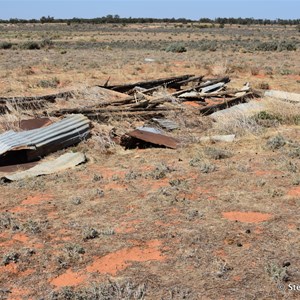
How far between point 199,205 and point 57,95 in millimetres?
7199

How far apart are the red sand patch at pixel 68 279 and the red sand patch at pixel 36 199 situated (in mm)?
2175

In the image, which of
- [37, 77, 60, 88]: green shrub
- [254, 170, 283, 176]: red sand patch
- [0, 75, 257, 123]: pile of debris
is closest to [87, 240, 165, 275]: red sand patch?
[254, 170, 283, 176]: red sand patch

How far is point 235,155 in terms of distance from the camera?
8594 millimetres

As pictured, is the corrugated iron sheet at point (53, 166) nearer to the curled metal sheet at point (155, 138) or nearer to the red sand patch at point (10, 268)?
the curled metal sheet at point (155, 138)

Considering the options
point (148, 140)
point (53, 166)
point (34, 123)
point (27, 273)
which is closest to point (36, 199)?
point (53, 166)

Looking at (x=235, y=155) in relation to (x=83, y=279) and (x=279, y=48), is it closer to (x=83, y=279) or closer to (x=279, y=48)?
(x=83, y=279)

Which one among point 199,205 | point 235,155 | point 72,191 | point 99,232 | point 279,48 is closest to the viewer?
point 99,232

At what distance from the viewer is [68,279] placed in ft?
14.7

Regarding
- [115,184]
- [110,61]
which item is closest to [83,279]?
[115,184]

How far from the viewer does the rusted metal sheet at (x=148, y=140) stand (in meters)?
9.20

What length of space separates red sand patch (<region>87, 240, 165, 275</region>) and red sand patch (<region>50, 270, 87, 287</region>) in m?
0.16

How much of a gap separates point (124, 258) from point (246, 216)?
192 centimetres

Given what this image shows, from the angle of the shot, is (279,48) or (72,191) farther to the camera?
(279,48)

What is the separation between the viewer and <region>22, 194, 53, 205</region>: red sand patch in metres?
6.53
